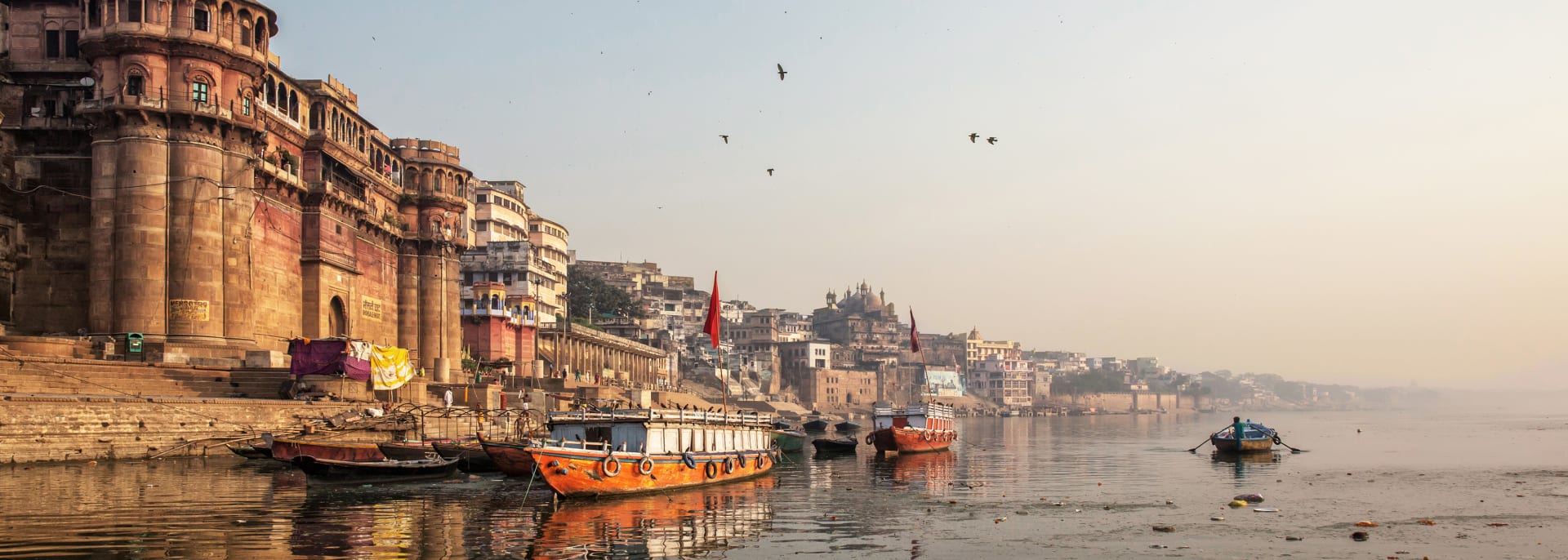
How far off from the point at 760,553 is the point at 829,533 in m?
2.83

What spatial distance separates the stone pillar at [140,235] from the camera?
137 feet

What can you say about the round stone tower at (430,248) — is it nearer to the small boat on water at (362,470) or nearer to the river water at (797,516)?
the river water at (797,516)

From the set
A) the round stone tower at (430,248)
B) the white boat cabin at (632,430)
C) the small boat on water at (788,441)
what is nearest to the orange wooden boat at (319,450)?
the white boat cabin at (632,430)

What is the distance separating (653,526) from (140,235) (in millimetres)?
27533

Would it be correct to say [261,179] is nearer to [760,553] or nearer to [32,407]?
[32,407]

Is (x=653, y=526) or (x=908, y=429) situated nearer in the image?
(x=653, y=526)

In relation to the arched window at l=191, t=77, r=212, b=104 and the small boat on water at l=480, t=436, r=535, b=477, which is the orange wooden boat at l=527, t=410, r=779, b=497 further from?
the arched window at l=191, t=77, r=212, b=104

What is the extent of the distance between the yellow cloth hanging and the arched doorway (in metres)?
7.92

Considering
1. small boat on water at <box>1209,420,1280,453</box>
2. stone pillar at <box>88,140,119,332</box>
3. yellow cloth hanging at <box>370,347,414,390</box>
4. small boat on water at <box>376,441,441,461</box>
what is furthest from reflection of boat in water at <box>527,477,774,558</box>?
small boat on water at <box>1209,420,1280,453</box>

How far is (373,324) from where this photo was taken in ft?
189

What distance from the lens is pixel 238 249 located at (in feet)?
146

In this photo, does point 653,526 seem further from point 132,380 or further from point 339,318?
point 339,318

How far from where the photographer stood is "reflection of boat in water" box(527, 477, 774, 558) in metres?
19.6

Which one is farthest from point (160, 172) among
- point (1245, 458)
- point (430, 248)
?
point (1245, 458)
